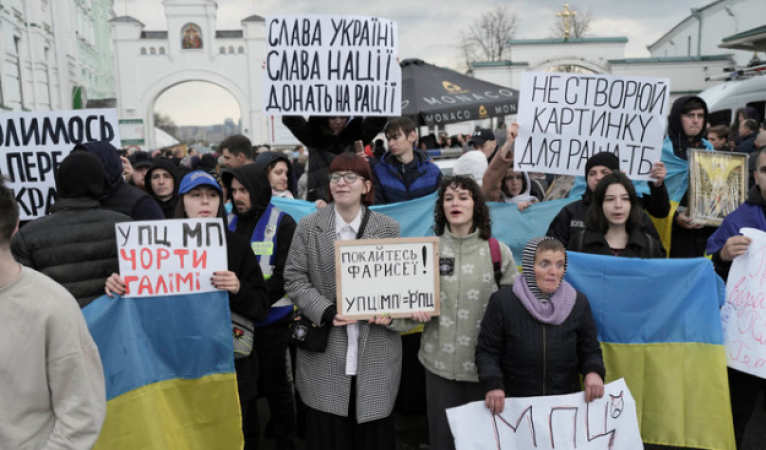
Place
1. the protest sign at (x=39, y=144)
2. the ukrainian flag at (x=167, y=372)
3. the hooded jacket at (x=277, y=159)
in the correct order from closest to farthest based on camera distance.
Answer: the ukrainian flag at (x=167, y=372), the protest sign at (x=39, y=144), the hooded jacket at (x=277, y=159)

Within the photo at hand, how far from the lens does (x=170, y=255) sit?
9.84 ft

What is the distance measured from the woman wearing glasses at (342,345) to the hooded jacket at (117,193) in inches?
48.2

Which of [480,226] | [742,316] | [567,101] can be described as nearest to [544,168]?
[567,101]

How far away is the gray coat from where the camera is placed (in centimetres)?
312

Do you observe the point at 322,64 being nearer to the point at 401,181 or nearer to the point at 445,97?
the point at 401,181

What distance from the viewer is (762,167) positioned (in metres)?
3.40

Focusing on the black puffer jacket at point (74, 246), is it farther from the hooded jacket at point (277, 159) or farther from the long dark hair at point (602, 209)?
the long dark hair at point (602, 209)

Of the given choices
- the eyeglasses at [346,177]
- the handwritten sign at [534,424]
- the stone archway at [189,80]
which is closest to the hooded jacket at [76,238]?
the eyeglasses at [346,177]

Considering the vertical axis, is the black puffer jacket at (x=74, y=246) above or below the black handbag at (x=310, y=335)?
above

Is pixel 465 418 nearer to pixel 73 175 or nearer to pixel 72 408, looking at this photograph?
pixel 72 408

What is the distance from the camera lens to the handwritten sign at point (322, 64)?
4.85 m

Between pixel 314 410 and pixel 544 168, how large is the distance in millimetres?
2372

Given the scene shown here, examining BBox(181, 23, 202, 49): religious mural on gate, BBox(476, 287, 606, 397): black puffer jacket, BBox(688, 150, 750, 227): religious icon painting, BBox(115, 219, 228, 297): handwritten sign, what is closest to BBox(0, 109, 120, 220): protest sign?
BBox(115, 219, 228, 297): handwritten sign

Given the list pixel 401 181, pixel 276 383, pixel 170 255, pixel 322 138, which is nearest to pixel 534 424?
pixel 276 383
